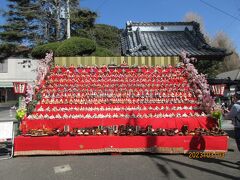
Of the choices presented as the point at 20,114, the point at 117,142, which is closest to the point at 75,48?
the point at 20,114

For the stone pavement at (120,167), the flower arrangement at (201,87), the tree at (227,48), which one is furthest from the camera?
the tree at (227,48)

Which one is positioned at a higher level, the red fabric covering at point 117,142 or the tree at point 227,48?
the tree at point 227,48

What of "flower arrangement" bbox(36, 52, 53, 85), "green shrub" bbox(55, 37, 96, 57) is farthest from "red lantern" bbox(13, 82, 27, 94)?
"green shrub" bbox(55, 37, 96, 57)

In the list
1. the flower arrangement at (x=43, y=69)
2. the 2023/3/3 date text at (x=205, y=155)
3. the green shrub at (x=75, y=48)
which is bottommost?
the 2023/3/3 date text at (x=205, y=155)

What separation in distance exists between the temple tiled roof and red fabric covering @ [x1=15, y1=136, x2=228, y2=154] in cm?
1039

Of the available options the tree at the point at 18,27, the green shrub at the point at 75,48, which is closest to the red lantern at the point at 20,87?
the green shrub at the point at 75,48

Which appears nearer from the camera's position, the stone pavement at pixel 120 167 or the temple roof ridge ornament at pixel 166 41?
the stone pavement at pixel 120 167

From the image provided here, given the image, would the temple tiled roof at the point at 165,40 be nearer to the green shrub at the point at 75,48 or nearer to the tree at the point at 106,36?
the green shrub at the point at 75,48

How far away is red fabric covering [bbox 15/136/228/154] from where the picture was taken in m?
9.58

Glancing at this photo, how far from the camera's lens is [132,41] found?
23.3 metres

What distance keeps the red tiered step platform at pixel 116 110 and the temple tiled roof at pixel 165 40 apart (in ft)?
16.0

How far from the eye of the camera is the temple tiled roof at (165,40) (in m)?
20.2

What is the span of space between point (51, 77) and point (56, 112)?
333 centimetres

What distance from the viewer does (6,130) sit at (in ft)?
31.9
